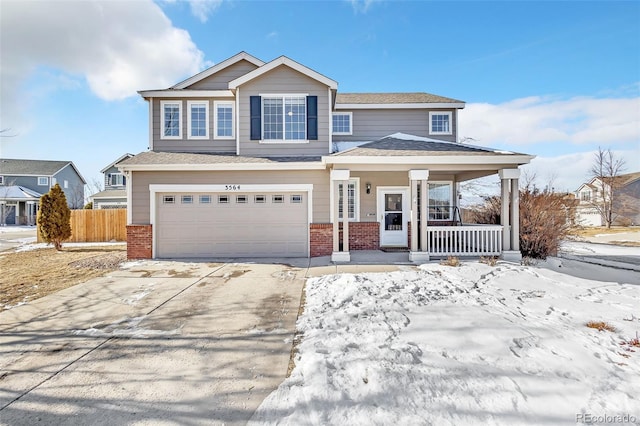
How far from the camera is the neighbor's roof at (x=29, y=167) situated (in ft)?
109

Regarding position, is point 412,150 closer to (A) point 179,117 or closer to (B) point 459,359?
(B) point 459,359

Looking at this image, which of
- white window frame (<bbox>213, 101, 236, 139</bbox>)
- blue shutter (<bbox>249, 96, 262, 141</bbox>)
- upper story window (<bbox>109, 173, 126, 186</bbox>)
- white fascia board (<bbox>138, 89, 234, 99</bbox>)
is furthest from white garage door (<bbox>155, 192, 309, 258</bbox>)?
upper story window (<bbox>109, 173, 126, 186</bbox>)

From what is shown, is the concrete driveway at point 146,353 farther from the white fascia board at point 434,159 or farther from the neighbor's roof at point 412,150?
the neighbor's roof at point 412,150

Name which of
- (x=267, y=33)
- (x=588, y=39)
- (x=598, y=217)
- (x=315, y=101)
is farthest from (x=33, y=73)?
(x=598, y=217)

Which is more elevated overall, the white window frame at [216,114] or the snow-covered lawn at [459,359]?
the white window frame at [216,114]

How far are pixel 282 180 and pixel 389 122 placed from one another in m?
6.34


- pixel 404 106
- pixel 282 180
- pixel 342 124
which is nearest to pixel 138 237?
pixel 282 180

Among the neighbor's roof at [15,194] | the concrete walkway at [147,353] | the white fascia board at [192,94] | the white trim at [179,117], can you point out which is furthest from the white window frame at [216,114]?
the neighbor's roof at [15,194]

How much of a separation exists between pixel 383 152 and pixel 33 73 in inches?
472

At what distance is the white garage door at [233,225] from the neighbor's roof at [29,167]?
3504 centimetres

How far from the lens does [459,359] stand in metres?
3.36

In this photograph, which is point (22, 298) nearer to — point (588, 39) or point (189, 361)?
point (189, 361)

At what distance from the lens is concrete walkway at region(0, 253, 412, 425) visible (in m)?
2.69

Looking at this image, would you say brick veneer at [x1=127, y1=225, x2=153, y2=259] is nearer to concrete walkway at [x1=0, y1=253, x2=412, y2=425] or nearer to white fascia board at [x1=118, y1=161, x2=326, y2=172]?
white fascia board at [x1=118, y1=161, x2=326, y2=172]
